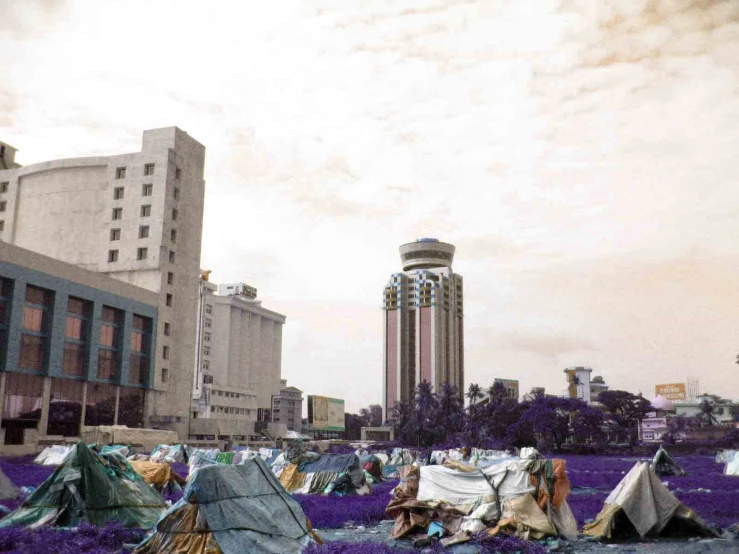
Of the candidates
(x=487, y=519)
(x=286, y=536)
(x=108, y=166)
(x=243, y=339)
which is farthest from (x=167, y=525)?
(x=243, y=339)

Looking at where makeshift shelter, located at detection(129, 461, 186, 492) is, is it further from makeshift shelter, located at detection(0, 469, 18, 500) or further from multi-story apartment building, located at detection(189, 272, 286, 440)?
multi-story apartment building, located at detection(189, 272, 286, 440)

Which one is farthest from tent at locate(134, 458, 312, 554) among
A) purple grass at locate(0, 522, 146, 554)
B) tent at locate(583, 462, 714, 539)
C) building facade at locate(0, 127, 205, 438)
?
building facade at locate(0, 127, 205, 438)

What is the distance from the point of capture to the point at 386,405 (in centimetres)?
18488

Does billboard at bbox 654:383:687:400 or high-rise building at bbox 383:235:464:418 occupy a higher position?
high-rise building at bbox 383:235:464:418

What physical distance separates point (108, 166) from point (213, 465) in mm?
81008

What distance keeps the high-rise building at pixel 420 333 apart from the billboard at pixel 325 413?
2345 cm

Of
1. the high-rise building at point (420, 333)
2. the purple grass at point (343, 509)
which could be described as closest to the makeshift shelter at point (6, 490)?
the purple grass at point (343, 509)

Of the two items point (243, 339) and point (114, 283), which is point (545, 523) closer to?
point (114, 283)

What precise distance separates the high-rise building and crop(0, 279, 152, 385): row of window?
4257 inches

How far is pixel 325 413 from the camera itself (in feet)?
501

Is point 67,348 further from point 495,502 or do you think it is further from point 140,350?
point 495,502

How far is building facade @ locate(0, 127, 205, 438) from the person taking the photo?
82875mm

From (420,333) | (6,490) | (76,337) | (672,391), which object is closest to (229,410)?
(420,333)

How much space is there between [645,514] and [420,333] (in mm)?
166580
